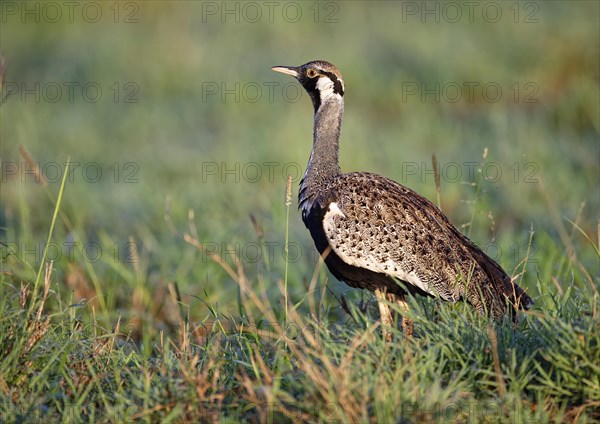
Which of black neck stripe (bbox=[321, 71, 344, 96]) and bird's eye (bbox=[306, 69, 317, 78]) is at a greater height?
bird's eye (bbox=[306, 69, 317, 78])

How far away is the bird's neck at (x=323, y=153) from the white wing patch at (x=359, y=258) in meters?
0.21

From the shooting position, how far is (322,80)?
440 centimetres

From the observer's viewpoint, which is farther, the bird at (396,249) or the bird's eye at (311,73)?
the bird's eye at (311,73)

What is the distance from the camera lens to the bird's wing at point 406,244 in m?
3.71

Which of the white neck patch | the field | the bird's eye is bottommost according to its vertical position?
the field

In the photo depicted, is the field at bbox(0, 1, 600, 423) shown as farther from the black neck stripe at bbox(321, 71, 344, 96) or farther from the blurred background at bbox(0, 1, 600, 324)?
the black neck stripe at bbox(321, 71, 344, 96)

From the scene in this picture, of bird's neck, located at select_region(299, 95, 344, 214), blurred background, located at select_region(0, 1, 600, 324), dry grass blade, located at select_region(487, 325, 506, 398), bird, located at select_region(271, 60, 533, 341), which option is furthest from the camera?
blurred background, located at select_region(0, 1, 600, 324)

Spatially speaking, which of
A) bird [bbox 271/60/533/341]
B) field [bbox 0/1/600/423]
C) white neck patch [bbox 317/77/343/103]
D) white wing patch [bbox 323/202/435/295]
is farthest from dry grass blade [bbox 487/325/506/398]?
white neck patch [bbox 317/77/343/103]

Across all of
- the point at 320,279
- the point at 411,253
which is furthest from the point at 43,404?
the point at 320,279

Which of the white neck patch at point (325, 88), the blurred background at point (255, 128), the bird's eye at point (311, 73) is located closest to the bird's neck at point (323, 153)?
the white neck patch at point (325, 88)

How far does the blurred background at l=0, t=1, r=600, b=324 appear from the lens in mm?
5355

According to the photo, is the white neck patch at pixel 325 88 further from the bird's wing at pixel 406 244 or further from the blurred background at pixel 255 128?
the blurred background at pixel 255 128

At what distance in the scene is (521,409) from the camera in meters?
2.86

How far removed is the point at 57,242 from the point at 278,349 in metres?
2.77
